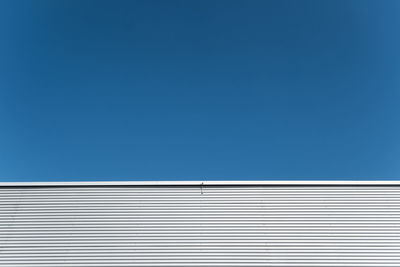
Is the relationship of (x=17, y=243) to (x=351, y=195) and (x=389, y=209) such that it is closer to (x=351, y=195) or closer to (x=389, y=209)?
(x=351, y=195)

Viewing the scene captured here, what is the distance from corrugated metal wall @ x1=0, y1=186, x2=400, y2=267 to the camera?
572 cm

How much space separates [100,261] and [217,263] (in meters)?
2.38

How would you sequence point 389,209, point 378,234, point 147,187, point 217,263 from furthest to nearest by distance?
point 147,187, point 389,209, point 378,234, point 217,263

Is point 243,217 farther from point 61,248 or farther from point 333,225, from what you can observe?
point 61,248

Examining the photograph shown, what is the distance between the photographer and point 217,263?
221 inches

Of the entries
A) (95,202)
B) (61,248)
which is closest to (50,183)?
(95,202)

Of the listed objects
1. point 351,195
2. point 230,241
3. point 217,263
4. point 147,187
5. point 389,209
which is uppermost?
point 147,187

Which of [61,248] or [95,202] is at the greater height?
[95,202]

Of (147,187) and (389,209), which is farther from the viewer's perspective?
(147,187)

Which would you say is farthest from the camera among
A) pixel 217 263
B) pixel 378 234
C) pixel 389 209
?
pixel 389 209

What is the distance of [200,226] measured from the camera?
615cm

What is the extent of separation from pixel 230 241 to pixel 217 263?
0.53m

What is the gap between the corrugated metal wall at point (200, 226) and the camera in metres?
5.72

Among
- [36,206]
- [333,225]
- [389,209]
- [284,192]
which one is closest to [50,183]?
[36,206]
